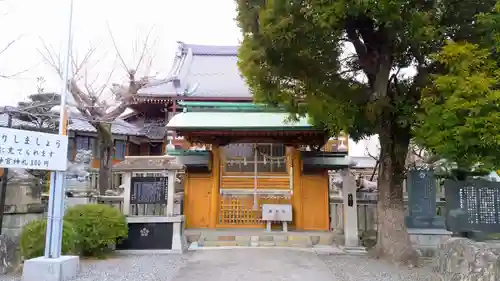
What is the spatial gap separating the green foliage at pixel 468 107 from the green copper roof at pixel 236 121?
14.6 feet

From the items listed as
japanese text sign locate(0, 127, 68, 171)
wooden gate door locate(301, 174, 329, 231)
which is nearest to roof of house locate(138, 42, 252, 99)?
wooden gate door locate(301, 174, 329, 231)

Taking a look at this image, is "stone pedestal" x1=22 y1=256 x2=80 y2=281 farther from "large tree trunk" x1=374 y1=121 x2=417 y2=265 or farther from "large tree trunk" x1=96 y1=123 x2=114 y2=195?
"large tree trunk" x1=96 y1=123 x2=114 y2=195

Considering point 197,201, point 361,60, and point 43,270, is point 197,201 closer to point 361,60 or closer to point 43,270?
point 43,270

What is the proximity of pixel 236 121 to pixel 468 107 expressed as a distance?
6821 millimetres

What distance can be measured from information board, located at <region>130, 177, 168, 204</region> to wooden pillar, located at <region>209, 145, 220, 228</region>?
2405 millimetres

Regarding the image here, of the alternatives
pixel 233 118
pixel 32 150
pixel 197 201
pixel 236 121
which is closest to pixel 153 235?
pixel 197 201

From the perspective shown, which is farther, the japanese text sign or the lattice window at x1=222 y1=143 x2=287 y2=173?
the lattice window at x1=222 y1=143 x2=287 y2=173

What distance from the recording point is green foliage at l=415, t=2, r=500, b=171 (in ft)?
19.4

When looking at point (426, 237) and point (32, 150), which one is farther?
point (426, 237)

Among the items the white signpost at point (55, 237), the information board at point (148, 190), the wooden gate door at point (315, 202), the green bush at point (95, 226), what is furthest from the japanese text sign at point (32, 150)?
the wooden gate door at point (315, 202)

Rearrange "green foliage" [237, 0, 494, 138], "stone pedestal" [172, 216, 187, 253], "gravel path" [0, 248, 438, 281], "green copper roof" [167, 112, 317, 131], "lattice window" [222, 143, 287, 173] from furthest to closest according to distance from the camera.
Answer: "lattice window" [222, 143, 287, 173], "green copper roof" [167, 112, 317, 131], "stone pedestal" [172, 216, 187, 253], "gravel path" [0, 248, 438, 281], "green foliage" [237, 0, 494, 138]

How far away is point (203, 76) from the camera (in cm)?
2114

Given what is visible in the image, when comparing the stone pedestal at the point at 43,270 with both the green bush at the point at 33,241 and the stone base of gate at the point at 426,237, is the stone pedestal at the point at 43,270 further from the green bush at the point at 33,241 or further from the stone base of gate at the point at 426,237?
the stone base of gate at the point at 426,237

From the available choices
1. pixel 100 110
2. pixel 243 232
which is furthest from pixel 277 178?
pixel 100 110
